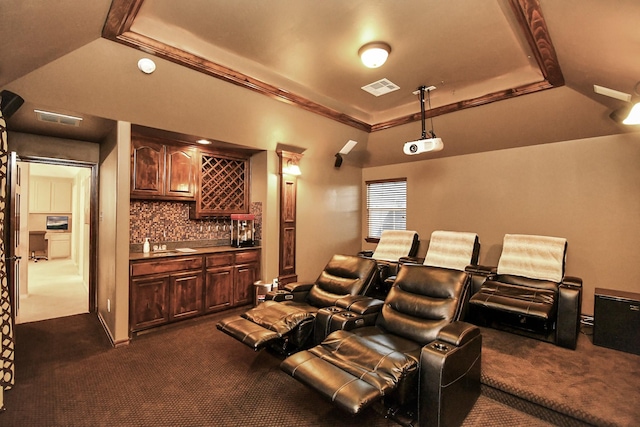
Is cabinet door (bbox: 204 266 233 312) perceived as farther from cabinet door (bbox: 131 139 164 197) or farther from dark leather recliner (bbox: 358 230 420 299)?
dark leather recliner (bbox: 358 230 420 299)

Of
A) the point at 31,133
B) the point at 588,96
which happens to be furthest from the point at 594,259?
the point at 31,133

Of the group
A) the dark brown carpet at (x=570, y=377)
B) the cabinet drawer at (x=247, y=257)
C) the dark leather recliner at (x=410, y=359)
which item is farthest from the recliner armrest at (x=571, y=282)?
the cabinet drawer at (x=247, y=257)

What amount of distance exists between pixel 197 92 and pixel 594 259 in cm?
540

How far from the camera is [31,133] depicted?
3.82 metres

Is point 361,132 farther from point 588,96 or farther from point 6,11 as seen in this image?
point 6,11

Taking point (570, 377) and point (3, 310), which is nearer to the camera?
point (3, 310)

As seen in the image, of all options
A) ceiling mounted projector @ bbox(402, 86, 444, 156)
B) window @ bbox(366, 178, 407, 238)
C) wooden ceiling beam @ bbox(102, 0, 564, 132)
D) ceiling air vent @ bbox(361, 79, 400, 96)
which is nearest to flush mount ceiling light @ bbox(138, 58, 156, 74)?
wooden ceiling beam @ bbox(102, 0, 564, 132)

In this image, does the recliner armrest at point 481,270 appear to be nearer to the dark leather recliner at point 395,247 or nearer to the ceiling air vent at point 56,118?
the dark leather recliner at point 395,247

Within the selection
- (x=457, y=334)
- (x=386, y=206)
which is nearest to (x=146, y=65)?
(x=457, y=334)

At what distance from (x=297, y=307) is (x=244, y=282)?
1.65 metres

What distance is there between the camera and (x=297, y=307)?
3.26 m

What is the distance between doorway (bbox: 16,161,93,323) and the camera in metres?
4.50

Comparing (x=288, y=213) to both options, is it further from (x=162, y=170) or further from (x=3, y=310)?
(x=3, y=310)

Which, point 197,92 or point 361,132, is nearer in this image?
point 197,92
